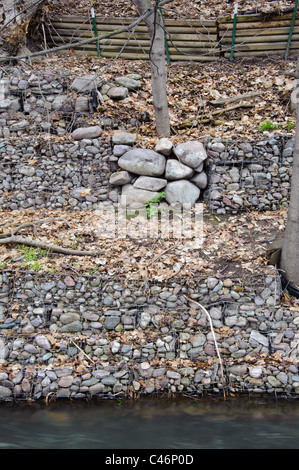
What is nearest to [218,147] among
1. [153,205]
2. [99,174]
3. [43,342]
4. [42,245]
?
[153,205]

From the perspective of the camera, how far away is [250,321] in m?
4.94

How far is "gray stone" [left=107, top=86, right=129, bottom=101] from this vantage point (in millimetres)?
7637

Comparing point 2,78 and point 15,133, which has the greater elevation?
point 2,78

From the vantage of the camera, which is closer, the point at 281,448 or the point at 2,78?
the point at 281,448

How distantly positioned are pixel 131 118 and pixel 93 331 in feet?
15.4

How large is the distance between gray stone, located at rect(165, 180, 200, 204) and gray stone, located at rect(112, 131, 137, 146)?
1240 mm

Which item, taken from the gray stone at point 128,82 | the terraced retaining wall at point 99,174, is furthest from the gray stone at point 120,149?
the gray stone at point 128,82

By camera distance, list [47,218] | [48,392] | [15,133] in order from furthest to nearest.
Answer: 1. [15,133]
2. [47,218]
3. [48,392]

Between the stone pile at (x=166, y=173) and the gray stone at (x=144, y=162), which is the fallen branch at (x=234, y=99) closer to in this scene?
the stone pile at (x=166, y=173)

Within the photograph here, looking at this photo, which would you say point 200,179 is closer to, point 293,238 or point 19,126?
point 293,238

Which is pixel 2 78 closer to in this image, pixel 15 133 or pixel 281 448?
pixel 15 133

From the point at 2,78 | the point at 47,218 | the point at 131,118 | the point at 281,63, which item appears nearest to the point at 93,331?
the point at 47,218

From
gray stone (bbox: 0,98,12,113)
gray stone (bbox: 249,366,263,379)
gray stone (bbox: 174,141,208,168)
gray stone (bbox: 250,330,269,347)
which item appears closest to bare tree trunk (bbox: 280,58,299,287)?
gray stone (bbox: 250,330,269,347)

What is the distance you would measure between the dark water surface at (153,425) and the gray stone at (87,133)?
4959 mm
